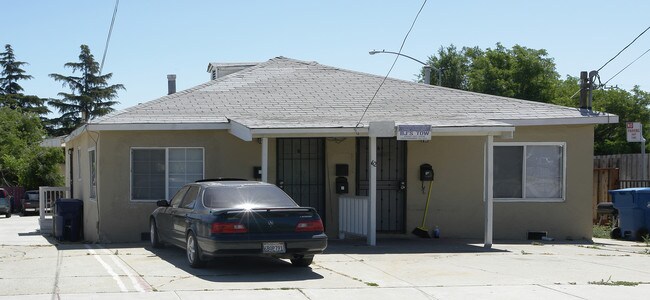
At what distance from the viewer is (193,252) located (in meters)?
12.2

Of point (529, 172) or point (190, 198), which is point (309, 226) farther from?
point (529, 172)

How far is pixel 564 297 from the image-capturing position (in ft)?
32.6

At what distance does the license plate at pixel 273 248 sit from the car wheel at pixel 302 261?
29.2 inches

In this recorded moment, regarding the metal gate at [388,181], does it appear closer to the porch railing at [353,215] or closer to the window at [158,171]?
the porch railing at [353,215]

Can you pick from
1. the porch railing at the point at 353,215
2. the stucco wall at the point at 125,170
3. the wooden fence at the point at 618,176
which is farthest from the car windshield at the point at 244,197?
the wooden fence at the point at 618,176

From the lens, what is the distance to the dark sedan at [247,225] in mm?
11570

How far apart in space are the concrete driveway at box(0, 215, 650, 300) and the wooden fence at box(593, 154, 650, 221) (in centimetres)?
547

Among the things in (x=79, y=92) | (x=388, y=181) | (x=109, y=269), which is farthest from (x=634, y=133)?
(x=79, y=92)

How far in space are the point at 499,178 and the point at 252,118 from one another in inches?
220

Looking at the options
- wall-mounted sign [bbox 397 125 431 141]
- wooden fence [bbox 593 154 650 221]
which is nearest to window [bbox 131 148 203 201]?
wall-mounted sign [bbox 397 125 431 141]

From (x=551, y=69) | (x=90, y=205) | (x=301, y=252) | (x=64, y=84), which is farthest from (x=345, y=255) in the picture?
(x=64, y=84)

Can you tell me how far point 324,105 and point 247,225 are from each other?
6.93 meters

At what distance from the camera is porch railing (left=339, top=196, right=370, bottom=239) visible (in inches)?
635

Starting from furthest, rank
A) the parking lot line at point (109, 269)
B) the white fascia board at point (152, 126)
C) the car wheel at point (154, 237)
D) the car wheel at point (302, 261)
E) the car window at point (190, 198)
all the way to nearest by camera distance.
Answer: the white fascia board at point (152, 126) → the car wheel at point (154, 237) → the car window at point (190, 198) → the car wheel at point (302, 261) → the parking lot line at point (109, 269)
